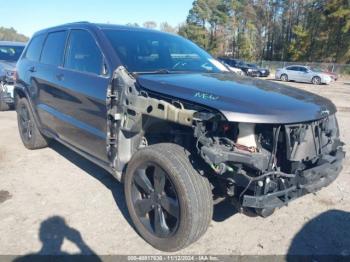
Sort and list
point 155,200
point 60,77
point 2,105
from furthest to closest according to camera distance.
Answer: point 2,105, point 60,77, point 155,200

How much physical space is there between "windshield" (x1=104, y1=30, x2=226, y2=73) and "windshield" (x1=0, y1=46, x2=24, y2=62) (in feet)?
25.9

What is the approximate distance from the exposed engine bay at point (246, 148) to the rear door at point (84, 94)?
1.44ft

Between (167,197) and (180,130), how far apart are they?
607mm

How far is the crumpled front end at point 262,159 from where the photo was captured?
2.56 m

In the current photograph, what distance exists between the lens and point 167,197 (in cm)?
292

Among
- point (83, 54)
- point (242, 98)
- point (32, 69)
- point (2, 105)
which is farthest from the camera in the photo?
point (2, 105)

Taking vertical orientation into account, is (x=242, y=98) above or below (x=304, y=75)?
above

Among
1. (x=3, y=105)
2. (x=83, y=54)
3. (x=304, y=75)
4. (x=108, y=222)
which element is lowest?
(x=304, y=75)

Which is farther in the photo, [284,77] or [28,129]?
[284,77]

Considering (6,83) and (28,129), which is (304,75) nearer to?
(6,83)

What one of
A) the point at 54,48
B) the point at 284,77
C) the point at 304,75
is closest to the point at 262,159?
the point at 54,48

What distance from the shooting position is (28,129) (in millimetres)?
5723

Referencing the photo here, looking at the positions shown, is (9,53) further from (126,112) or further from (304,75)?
(304,75)

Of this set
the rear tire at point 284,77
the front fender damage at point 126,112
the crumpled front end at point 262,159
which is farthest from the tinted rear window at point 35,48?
the rear tire at point 284,77
